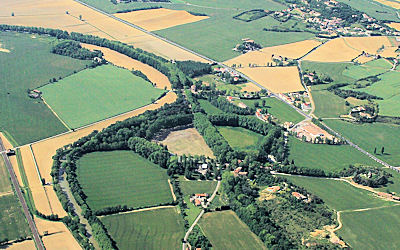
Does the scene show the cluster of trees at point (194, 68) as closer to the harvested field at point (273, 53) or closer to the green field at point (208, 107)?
the harvested field at point (273, 53)

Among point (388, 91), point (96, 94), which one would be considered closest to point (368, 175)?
point (388, 91)

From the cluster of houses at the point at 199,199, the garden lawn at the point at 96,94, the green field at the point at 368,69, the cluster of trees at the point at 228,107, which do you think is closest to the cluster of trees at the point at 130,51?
the garden lawn at the point at 96,94

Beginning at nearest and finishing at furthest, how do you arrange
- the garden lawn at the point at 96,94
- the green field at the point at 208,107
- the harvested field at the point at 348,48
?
the garden lawn at the point at 96,94 < the green field at the point at 208,107 < the harvested field at the point at 348,48

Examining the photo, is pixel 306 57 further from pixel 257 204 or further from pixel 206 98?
pixel 257 204

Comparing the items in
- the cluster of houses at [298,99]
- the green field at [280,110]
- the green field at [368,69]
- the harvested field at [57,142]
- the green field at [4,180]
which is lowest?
the green field at [4,180]

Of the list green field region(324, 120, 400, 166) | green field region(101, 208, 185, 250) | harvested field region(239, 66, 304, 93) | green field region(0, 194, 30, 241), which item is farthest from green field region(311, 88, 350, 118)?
green field region(0, 194, 30, 241)

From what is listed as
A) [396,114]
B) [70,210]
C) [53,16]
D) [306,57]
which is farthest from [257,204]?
[53,16]

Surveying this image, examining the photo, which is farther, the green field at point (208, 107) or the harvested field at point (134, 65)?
the harvested field at point (134, 65)

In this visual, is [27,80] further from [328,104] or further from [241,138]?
[328,104]
